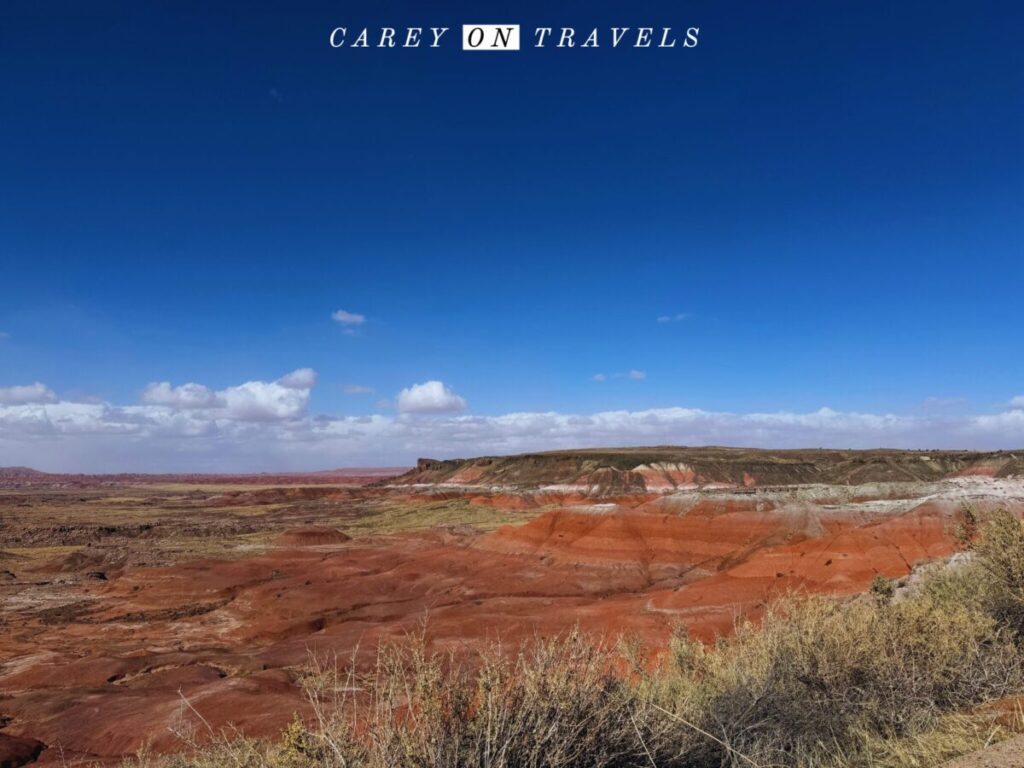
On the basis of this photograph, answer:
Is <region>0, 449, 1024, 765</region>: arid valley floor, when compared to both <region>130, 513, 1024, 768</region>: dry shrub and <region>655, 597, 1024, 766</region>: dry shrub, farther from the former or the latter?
<region>655, 597, 1024, 766</region>: dry shrub

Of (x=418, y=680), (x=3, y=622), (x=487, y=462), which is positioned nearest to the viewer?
(x=418, y=680)

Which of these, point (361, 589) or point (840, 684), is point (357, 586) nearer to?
point (361, 589)

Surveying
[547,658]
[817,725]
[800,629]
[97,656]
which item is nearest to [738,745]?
[817,725]

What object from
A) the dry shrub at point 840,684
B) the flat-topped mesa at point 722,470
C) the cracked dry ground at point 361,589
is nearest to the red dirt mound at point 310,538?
the cracked dry ground at point 361,589

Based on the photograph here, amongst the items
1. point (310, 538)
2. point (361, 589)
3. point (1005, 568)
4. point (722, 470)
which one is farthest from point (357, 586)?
point (722, 470)

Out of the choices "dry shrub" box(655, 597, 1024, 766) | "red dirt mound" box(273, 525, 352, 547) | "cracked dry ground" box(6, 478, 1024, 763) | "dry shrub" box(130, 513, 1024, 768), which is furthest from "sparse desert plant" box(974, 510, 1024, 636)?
"red dirt mound" box(273, 525, 352, 547)

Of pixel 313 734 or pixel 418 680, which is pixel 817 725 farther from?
pixel 313 734
